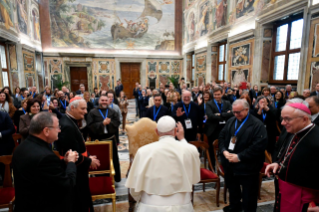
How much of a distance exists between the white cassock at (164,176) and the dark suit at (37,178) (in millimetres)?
735

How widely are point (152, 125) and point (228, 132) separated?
1540mm

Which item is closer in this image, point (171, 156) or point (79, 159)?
point (171, 156)

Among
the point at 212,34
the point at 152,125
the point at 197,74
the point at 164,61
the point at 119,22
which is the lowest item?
the point at 152,125

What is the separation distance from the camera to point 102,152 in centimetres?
343

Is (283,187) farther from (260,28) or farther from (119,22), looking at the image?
(119,22)

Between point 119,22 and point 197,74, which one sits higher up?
point 119,22

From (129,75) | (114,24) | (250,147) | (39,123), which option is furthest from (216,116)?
(114,24)

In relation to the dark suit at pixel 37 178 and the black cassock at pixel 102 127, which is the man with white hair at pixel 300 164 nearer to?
the dark suit at pixel 37 178

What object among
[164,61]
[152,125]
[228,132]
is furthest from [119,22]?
[228,132]

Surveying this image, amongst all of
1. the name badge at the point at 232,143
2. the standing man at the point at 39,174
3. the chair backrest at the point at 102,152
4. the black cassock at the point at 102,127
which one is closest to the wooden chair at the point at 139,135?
the black cassock at the point at 102,127

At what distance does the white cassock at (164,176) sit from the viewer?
189 cm

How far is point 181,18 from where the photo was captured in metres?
17.9

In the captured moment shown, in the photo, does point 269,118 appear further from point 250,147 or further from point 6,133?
point 6,133

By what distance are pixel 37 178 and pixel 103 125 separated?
2.47 meters
